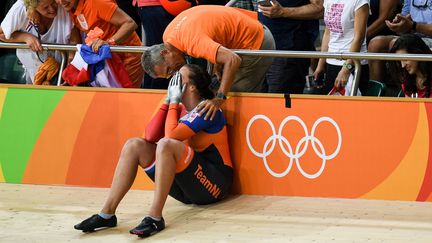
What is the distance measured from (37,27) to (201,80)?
1.77 meters

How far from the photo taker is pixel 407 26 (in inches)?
307

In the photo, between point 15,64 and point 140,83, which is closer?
point 140,83

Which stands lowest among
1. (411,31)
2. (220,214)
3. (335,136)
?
(220,214)

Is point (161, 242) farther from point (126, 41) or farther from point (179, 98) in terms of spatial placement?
point (126, 41)

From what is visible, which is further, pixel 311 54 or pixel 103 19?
pixel 103 19

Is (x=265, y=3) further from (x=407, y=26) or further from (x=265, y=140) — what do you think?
(x=265, y=140)

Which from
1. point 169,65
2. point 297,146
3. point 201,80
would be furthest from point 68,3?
point 297,146

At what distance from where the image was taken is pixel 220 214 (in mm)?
6648

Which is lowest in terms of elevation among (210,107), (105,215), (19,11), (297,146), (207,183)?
(105,215)

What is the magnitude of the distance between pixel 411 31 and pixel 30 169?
11.3ft

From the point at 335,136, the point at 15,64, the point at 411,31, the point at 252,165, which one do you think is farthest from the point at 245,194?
the point at 15,64

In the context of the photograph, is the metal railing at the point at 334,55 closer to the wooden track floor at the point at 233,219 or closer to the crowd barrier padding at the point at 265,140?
the crowd barrier padding at the point at 265,140

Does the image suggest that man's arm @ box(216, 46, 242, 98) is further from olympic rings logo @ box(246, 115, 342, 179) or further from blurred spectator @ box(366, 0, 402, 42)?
blurred spectator @ box(366, 0, 402, 42)

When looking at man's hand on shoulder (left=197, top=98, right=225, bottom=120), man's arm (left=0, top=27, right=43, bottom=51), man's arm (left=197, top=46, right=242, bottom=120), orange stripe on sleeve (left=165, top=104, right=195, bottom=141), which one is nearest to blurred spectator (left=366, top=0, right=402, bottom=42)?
man's arm (left=197, top=46, right=242, bottom=120)
